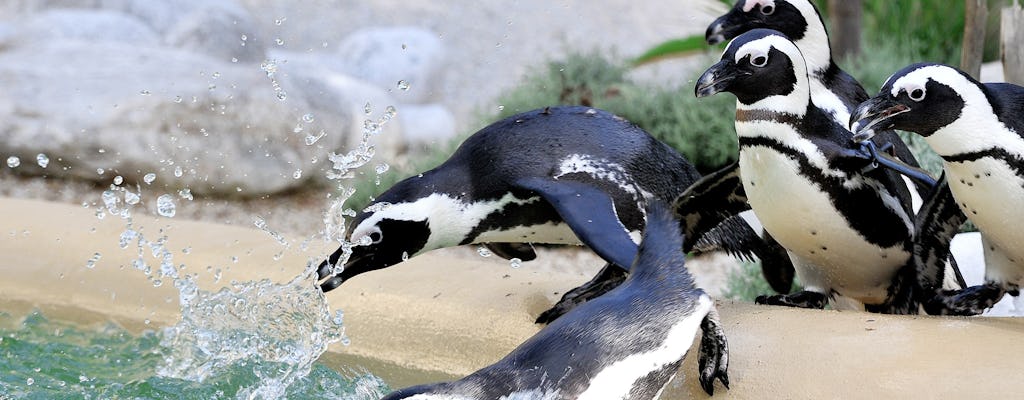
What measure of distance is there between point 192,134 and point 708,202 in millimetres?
3553

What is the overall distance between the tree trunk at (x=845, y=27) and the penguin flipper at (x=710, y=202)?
3.22m

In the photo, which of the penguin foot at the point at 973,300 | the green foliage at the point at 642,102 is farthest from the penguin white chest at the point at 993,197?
the green foliage at the point at 642,102

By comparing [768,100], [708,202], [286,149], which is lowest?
[286,149]

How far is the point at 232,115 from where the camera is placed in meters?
5.93

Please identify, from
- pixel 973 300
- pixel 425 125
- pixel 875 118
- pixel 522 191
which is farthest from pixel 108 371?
pixel 425 125

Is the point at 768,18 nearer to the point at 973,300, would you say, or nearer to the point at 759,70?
the point at 759,70

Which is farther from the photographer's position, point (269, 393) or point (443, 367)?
point (443, 367)

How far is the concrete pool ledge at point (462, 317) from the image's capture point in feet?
7.06

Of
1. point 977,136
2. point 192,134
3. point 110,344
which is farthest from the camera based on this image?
point 192,134

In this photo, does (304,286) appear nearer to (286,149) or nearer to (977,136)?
(977,136)

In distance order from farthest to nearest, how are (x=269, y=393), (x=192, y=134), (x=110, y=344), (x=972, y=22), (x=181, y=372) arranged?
1. (x=192, y=134)
2. (x=972, y=22)
3. (x=110, y=344)
4. (x=181, y=372)
5. (x=269, y=393)

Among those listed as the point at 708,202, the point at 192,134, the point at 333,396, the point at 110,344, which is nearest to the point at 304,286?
the point at 333,396

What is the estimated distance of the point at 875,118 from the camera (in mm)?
2416

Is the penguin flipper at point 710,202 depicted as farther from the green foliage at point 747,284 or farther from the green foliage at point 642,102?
the green foliage at point 642,102
